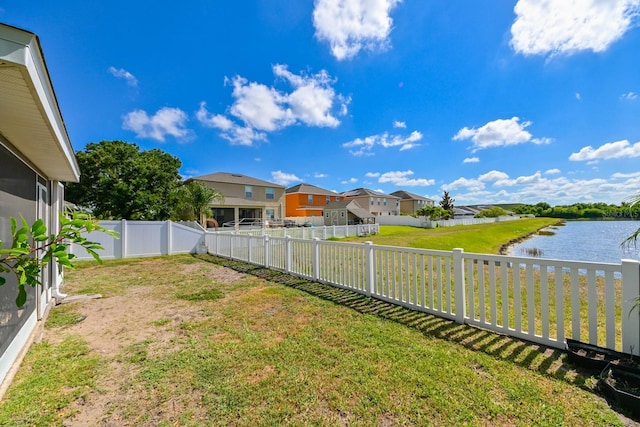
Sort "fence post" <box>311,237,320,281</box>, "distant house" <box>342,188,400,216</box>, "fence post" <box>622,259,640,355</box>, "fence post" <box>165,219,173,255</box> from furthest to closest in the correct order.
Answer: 1. "distant house" <box>342,188,400,216</box>
2. "fence post" <box>165,219,173,255</box>
3. "fence post" <box>311,237,320,281</box>
4. "fence post" <box>622,259,640,355</box>

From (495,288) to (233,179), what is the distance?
84.1ft

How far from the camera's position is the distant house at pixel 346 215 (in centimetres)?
3077

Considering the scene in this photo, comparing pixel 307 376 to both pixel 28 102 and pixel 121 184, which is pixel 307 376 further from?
pixel 121 184

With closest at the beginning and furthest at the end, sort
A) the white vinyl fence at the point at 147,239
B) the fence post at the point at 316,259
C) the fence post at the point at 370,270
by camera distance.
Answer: the fence post at the point at 370,270 < the fence post at the point at 316,259 < the white vinyl fence at the point at 147,239

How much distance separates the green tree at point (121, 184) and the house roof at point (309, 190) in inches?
741

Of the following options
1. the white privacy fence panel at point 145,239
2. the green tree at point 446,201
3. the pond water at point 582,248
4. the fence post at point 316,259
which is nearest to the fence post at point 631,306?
the pond water at point 582,248

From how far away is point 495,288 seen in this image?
3.22m

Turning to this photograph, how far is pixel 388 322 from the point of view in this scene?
149 inches

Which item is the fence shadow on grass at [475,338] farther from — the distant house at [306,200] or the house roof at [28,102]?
the distant house at [306,200]

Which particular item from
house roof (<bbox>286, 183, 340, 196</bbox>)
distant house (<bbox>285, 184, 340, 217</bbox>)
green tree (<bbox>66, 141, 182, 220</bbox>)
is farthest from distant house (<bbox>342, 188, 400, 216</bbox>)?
green tree (<bbox>66, 141, 182, 220</bbox>)

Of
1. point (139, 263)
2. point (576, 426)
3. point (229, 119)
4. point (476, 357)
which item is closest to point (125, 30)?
point (139, 263)

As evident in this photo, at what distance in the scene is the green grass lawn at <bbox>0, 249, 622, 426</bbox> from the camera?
2006mm

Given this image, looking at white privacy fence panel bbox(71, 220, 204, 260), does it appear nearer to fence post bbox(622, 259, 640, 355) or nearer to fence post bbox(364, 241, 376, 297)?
fence post bbox(364, 241, 376, 297)

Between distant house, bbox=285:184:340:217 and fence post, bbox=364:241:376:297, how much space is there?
1140 inches
